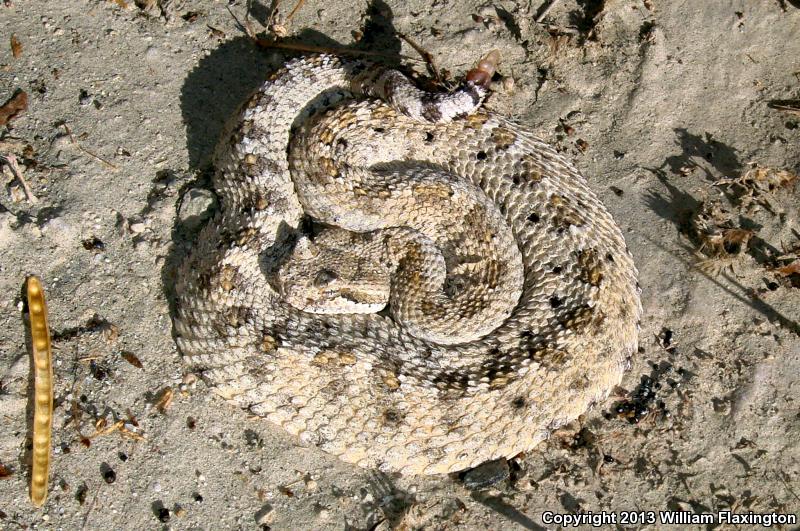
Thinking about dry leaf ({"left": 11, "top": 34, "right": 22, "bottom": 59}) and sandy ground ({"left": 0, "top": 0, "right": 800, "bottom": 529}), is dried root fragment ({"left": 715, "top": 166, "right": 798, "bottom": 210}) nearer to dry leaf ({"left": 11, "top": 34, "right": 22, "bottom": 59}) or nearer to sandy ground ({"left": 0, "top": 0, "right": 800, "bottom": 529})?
sandy ground ({"left": 0, "top": 0, "right": 800, "bottom": 529})

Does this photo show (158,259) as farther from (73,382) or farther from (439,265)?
(439,265)

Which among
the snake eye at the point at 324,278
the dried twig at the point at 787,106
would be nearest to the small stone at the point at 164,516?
the snake eye at the point at 324,278

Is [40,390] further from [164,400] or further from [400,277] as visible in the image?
[400,277]

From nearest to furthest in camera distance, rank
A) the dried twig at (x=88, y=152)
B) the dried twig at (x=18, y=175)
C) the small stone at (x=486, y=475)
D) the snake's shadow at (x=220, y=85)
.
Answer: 1. the small stone at (x=486, y=475)
2. the dried twig at (x=18, y=175)
3. the snake's shadow at (x=220, y=85)
4. the dried twig at (x=88, y=152)

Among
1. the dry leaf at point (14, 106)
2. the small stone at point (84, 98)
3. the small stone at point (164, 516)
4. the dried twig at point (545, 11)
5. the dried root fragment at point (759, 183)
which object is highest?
the dried twig at point (545, 11)

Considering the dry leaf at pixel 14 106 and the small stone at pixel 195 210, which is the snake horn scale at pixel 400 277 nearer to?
the small stone at pixel 195 210

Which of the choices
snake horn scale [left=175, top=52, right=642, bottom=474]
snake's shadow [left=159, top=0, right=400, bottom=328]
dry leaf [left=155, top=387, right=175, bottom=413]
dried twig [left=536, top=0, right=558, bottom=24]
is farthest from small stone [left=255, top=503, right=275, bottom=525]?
dried twig [left=536, top=0, right=558, bottom=24]
